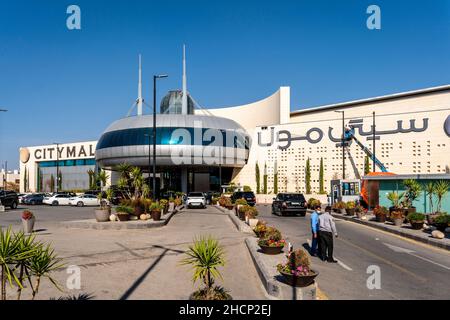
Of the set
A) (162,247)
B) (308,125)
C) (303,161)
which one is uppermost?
(308,125)

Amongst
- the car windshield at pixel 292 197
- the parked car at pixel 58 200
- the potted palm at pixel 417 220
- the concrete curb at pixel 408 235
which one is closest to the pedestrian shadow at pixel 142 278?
the concrete curb at pixel 408 235

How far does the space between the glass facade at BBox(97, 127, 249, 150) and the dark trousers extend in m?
59.9

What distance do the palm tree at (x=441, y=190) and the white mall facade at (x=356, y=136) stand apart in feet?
87.8

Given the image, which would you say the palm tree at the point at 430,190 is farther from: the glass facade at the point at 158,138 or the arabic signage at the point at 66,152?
the arabic signage at the point at 66,152

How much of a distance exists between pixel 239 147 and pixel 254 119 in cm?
1501

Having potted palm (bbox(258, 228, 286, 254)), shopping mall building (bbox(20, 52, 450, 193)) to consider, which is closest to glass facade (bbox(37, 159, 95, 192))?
shopping mall building (bbox(20, 52, 450, 193))

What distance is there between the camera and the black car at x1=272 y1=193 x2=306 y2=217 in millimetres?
29766

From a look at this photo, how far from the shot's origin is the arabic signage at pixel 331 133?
169ft

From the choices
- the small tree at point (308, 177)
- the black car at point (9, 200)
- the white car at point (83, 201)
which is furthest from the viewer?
the small tree at point (308, 177)

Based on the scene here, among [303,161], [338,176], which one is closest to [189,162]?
[303,161]

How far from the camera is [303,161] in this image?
62250mm

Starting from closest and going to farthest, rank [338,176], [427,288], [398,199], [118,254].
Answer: [427,288] < [118,254] < [398,199] < [338,176]
